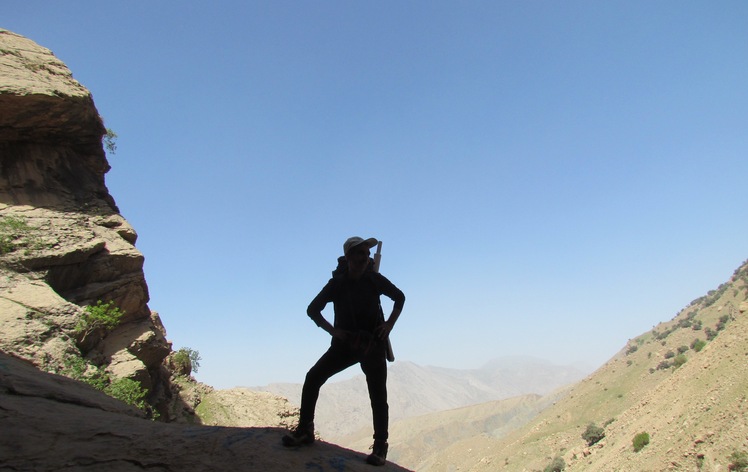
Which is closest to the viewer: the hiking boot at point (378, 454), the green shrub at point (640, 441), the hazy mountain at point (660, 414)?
the hiking boot at point (378, 454)

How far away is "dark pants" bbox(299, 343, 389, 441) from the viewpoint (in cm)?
407

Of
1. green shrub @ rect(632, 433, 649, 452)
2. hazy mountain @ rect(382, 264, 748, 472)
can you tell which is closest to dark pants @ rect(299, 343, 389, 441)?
hazy mountain @ rect(382, 264, 748, 472)

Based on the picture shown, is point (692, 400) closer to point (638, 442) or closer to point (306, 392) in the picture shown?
point (638, 442)

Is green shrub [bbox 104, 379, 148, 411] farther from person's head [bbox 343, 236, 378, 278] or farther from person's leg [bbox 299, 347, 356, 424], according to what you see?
person's head [bbox 343, 236, 378, 278]

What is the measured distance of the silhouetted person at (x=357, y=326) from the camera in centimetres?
401

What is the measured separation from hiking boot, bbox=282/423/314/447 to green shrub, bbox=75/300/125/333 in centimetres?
928

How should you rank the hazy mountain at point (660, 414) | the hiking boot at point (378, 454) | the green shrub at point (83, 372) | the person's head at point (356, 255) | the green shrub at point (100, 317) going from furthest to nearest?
the hazy mountain at point (660, 414) < the green shrub at point (100, 317) < the green shrub at point (83, 372) < the person's head at point (356, 255) < the hiking boot at point (378, 454)

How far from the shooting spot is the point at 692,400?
26.1 metres

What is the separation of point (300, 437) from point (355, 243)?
173cm

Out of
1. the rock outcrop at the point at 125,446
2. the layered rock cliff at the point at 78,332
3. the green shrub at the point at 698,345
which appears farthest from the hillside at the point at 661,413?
the rock outcrop at the point at 125,446

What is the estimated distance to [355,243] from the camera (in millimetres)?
4008

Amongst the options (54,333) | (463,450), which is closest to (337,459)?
(54,333)

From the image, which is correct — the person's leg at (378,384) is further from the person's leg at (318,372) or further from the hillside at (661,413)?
the hillside at (661,413)

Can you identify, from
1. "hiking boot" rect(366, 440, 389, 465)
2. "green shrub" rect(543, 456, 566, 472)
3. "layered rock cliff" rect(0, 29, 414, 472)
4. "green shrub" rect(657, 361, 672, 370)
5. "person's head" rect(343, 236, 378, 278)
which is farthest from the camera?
"green shrub" rect(657, 361, 672, 370)
